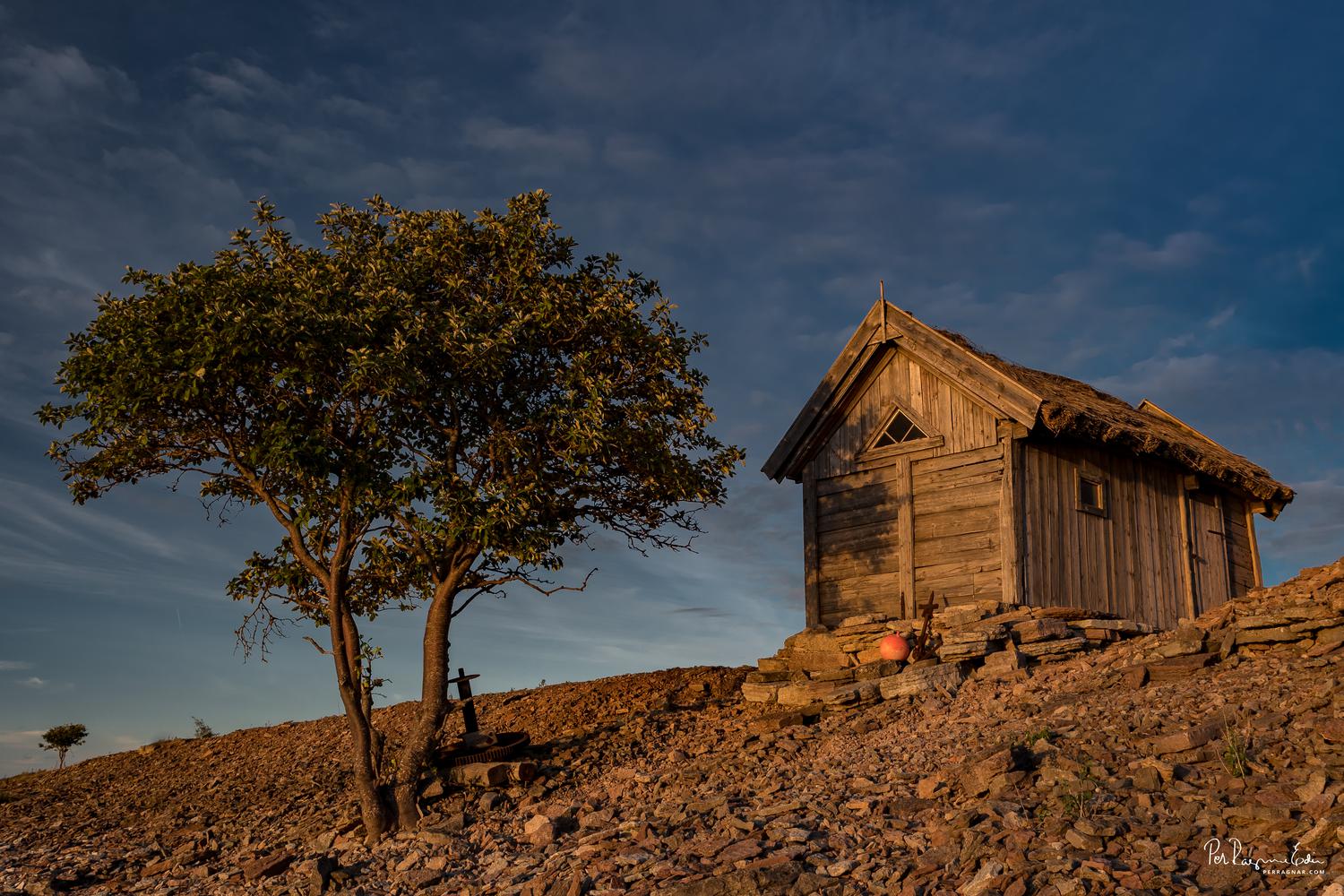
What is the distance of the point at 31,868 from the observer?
52.6ft

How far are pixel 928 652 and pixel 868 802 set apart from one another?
738cm

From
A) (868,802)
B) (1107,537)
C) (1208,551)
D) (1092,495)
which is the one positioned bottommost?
(868,802)

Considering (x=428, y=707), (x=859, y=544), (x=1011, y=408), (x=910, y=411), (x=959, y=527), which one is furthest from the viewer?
(x=859, y=544)

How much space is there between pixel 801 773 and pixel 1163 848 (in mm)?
5032

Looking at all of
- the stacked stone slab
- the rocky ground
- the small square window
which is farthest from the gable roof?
the rocky ground

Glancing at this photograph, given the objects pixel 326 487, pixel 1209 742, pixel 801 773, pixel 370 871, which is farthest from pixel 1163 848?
pixel 326 487

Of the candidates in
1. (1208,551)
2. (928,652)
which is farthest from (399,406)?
(1208,551)

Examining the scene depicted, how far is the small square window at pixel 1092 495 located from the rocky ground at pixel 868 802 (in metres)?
3.61

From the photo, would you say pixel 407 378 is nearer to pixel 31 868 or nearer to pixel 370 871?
pixel 370 871

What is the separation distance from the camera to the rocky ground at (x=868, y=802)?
9461mm

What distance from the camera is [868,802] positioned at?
1146cm

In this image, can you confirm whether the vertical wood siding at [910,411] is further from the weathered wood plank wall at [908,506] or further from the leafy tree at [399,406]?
the leafy tree at [399,406]

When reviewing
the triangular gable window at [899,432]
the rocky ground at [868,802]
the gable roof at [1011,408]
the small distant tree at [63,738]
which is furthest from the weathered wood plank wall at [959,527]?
the small distant tree at [63,738]

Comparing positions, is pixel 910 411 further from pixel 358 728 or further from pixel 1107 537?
pixel 358 728
